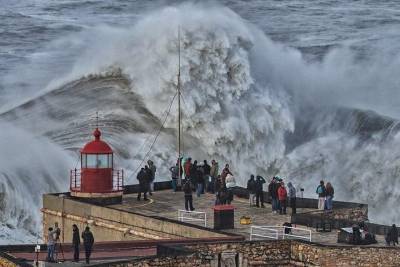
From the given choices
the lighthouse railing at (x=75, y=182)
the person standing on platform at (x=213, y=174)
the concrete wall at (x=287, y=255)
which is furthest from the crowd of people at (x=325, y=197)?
the lighthouse railing at (x=75, y=182)

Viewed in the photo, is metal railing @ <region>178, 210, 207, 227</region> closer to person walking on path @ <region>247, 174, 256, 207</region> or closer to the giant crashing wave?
person walking on path @ <region>247, 174, 256, 207</region>

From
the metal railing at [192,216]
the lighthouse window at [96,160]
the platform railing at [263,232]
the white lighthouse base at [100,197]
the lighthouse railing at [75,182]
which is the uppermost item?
the lighthouse window at [96,160]

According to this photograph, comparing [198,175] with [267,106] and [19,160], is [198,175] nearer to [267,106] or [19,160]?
[19,160]

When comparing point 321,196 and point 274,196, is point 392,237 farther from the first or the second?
point 274,196

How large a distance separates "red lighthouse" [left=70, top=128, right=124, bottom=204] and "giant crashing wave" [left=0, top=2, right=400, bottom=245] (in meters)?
6.96

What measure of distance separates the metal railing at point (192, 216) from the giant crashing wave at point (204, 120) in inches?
375

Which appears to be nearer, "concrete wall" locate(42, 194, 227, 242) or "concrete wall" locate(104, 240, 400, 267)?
"concrete wall" locate(104, 240, 400, 267)

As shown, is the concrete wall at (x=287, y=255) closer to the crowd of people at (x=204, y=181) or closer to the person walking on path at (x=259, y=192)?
the crowd of people at (x=204, y=181)

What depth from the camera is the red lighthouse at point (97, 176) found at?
84.5ft

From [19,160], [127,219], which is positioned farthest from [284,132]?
[127,219]

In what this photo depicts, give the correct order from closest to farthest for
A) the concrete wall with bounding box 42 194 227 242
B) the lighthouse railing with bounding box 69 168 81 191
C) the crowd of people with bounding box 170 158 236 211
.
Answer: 1. the concrete wall with bounding box 42 194 227 242
2. the crowd of people with bounding box 170 158 236 211
3. the lighthouse railing with bounding box 69 168 81 191

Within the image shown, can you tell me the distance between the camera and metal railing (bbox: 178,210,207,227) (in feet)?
76.0

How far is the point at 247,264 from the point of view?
65.9ft

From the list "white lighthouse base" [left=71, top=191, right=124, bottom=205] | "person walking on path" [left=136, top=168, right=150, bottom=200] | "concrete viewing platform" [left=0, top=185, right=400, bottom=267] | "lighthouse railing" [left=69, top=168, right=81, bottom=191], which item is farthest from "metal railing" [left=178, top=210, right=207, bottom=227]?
"lighthouse railing" [left=69, top=168, right=81, bottom=191]
